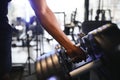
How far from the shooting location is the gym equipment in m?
1.09

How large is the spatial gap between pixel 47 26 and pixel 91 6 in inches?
207

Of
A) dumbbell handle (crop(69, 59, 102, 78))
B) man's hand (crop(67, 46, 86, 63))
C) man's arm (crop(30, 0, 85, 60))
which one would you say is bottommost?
dumbbell handle (crop(69, 59, 102, 78))

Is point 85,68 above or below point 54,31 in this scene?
below

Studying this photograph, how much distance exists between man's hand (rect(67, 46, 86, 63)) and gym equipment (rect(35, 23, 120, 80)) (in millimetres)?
26

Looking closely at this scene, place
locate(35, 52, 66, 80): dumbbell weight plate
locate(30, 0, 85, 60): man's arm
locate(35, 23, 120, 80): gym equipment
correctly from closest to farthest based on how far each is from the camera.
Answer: locate(35, 23, 120, 80): gym equipment < locate(35, 52, 66, 80): dumbbell weight plate < locate(30, 0, 85, 60): man's arm

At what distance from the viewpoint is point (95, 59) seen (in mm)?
1270

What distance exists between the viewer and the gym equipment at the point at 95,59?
3.58ft

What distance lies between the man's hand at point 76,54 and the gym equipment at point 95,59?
0.09 ft

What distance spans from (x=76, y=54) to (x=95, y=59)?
133 millimetres

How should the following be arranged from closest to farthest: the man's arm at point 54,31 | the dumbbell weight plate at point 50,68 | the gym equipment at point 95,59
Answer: the gym equipment at point 95,59 < the dumbbell weight plate at point 50,68 < the man's arm at point 54,31

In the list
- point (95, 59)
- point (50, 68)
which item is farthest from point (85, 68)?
point (50, 68)

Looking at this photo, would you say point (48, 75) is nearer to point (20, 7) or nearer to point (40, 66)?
point (40, 66)

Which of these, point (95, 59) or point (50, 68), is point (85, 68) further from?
point (50, 68)

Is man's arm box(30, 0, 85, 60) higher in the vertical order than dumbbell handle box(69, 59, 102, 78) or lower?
higher
